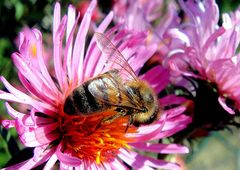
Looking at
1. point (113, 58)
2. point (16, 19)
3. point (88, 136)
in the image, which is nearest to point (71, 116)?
point (88, 136)

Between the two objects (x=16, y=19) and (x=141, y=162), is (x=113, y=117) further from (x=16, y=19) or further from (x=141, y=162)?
(x=16, y=19)

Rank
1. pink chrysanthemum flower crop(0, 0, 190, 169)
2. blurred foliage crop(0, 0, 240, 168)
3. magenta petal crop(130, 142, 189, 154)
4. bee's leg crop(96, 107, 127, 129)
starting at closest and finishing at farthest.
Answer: pink chrysanthemum flower crop(0, 0, 190, 169), bee's leg crop(96, 107, 127, 129), magenta petal crop(130, 142, 189, 154), blurred foliage crop(0, 0, 240, 168)

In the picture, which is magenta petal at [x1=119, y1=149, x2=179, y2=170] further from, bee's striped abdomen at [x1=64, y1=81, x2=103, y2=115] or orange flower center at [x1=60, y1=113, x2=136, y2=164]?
bee's striped abdomen at [x1=64, y1=81, x2=103, y2=115]

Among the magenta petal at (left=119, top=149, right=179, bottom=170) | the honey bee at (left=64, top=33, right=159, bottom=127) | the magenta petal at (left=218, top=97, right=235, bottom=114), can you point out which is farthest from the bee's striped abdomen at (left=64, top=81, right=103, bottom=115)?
the magenta petal at (left=218, top=97, right=235, bottom=114)

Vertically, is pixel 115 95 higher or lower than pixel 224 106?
higher

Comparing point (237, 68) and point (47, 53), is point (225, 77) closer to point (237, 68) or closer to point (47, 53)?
point (237, 68)

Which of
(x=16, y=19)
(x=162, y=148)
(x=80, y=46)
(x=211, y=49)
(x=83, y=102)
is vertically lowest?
(x=162, y=148)

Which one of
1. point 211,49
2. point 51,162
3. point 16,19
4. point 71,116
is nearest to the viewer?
point 51,162
